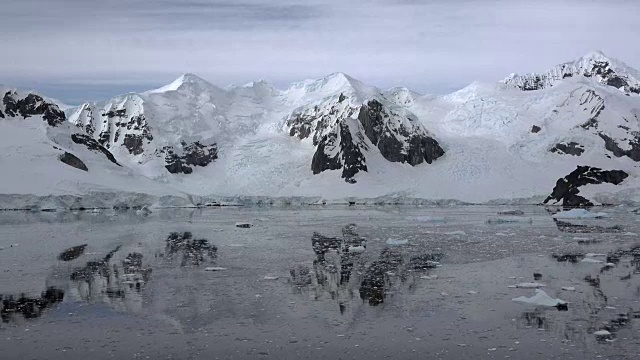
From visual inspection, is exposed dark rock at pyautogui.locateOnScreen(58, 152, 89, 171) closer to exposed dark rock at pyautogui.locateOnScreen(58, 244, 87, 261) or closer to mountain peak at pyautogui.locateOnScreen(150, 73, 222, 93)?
exposed dark rock at pyautogui.locateOnScreen(58, 244, 87, 261)

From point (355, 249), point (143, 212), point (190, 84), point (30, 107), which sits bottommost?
point (355, 249)

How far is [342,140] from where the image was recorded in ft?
381

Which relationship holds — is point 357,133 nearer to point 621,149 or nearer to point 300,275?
point 621,149

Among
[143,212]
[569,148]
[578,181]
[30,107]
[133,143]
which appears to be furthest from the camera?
[133,143]

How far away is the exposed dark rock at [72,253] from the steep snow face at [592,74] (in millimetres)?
135519

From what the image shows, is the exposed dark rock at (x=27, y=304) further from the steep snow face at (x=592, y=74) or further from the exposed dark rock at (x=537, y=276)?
the steep snow face at (x=592, y=74)

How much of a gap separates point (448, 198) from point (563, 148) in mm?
28613

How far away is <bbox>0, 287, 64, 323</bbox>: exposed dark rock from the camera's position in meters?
14.6

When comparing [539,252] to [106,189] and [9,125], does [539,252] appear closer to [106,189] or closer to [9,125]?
[106,189]

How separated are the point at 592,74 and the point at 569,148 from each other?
191 feet

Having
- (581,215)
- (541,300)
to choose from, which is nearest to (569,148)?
(581,215)

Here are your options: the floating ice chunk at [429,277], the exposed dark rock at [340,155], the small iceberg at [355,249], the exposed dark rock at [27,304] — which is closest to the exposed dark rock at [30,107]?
the exposed dark rock at [340,155]

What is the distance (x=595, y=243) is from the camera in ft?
101

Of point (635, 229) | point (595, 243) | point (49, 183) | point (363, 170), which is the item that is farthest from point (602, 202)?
point (49, 183)
